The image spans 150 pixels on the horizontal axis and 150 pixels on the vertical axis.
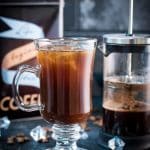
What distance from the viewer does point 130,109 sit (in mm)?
839

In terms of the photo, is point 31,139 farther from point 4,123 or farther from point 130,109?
point 130,109

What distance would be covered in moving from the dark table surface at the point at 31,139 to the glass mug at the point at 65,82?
60 millimetres

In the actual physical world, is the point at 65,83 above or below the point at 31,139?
above

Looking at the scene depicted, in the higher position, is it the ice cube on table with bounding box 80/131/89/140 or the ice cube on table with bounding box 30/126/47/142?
the ice cube on table with bounding box 30/126/47/142

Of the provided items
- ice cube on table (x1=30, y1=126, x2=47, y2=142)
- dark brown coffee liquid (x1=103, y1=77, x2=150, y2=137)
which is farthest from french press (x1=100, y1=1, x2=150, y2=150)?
ice cube on table (x1=30, y1=126, x2=47, y2=142)

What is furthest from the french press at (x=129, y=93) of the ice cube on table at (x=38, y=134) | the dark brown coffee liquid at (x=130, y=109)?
the ice cube on table at (x=38, y=134)

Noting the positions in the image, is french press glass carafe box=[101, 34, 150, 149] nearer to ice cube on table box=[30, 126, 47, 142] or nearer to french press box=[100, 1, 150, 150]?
french press box=[100, 1, 150, 150]

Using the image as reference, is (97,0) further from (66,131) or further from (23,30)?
(66,131)

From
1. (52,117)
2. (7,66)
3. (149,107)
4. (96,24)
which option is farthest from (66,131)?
(96,24)

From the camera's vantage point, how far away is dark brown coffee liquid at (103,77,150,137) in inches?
33.0

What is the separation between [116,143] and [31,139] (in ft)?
0.53

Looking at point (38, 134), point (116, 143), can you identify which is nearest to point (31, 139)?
point (38, 134)

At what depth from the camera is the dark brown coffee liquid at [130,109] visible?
839mm

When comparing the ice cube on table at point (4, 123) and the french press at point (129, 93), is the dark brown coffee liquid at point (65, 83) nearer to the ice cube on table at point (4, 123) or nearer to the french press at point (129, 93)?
the french press at point (129, 93)
